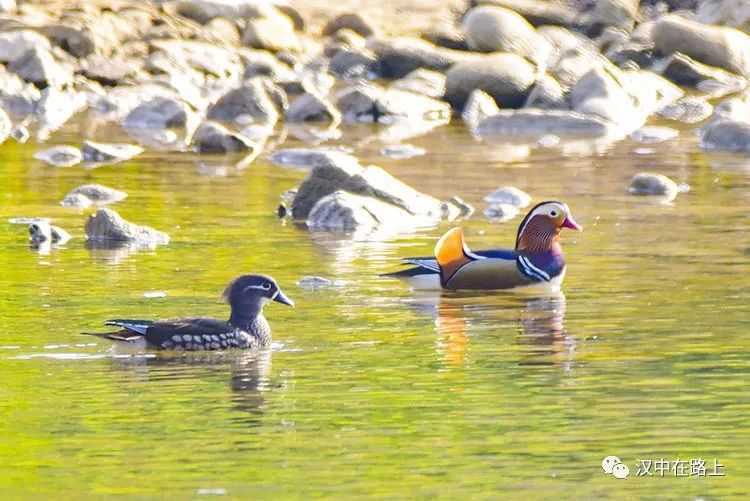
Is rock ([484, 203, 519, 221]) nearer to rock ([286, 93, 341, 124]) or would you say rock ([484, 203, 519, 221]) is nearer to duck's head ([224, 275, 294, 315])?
duck's head ([224, 275, 294, 315])

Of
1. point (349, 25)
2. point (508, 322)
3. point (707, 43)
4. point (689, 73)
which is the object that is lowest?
point (508, 322)

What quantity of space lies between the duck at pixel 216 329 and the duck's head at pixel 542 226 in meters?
2.78

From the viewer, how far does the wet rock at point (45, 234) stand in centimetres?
1542

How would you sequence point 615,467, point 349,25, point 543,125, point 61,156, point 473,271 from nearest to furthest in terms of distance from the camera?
1. point 615,467
2. point 473,271
3. point 61,156
4. point 543,125
5. point 349,25

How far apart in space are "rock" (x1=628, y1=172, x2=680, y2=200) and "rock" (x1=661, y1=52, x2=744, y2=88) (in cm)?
1091

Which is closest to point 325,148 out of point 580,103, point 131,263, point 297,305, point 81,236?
point 580,103

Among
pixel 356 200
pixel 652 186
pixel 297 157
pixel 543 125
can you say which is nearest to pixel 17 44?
pixel 543 125

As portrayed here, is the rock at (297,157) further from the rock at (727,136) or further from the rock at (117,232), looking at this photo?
the rock at (117,232)

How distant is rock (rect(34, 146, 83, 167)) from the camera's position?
71.3 ft

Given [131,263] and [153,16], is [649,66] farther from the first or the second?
[131,263]

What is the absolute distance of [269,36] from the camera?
3372 cm

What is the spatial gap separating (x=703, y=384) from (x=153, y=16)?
80.9 ft

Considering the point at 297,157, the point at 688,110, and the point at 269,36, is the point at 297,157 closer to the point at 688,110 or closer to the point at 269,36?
the point at 688,110

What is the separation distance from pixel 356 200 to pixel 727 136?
671 centimetres
